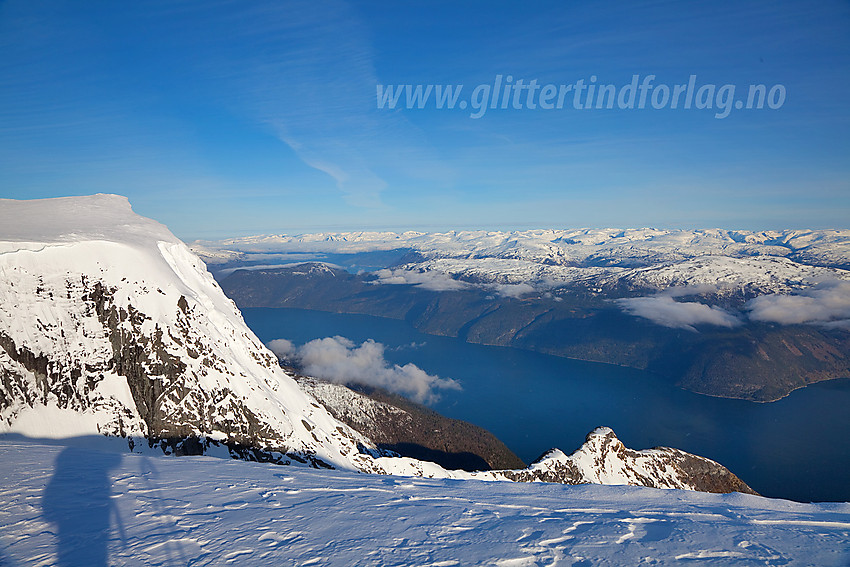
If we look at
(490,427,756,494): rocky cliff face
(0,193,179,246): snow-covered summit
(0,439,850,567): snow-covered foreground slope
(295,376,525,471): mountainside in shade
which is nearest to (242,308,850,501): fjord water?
(295,376,525,471): mountainside in shade

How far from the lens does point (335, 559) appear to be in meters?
5.36

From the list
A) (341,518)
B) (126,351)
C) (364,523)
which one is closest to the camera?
(364,523)

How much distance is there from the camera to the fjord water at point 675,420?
10319 cm

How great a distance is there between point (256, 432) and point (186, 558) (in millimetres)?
35294

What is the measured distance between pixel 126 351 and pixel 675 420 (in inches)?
6353

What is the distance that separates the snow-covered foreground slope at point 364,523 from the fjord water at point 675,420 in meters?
114

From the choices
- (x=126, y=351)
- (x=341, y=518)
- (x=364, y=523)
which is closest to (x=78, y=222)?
(x=126, y=351)

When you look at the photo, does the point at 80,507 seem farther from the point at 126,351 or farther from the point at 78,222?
the point at 78,222

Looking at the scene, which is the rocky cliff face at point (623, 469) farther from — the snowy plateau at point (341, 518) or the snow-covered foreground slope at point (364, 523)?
the snow-covered foreground slope at point (364, 523)

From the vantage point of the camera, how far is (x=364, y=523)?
6621 mm

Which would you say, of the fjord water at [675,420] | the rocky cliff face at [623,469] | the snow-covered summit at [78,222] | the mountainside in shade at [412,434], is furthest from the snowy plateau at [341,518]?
the fjord water at [675,420]

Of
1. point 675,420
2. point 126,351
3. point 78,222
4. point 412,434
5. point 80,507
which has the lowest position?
point 675,420

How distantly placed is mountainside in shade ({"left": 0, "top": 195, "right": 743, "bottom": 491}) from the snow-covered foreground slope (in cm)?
2381

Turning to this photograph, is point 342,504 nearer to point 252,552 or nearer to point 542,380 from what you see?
point 252,552
